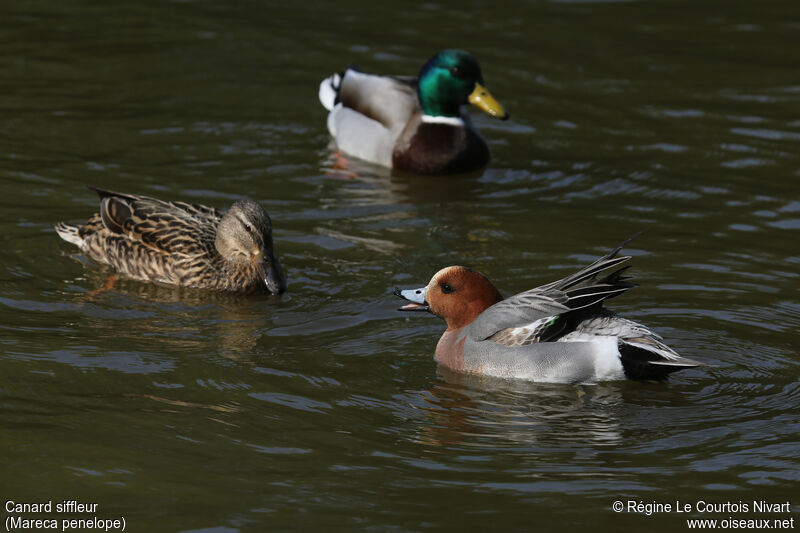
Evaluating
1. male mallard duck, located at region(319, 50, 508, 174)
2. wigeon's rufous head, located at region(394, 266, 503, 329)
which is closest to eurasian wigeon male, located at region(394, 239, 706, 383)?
wigeon's rufous head, located at region(394, 266, 503, 329)

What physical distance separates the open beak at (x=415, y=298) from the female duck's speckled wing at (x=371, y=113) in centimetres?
521

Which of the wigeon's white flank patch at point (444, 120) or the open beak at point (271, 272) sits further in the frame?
the wigeon's white flank patch at point (444, 120)

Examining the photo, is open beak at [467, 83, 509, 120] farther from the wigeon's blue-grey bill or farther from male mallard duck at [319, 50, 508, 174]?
the wigeon's blue-grey bill

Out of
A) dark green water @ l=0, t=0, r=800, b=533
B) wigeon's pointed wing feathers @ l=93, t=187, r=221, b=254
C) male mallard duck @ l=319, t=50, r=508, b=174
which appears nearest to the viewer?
dark green water @ l=0, t=0, r=800, b=533

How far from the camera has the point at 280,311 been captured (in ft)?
30.4

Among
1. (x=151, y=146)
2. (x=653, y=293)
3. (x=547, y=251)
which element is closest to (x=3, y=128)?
(x=151, y=146)

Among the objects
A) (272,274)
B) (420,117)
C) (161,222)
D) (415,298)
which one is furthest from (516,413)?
(420,117)

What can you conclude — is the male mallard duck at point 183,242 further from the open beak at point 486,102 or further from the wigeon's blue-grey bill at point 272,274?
the open beak at point 486,102

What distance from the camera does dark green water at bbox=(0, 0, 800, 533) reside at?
6.33 metres

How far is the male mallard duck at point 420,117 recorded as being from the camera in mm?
13258

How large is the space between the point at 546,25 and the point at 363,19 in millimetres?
2366

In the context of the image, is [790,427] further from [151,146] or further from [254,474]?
[151,146]

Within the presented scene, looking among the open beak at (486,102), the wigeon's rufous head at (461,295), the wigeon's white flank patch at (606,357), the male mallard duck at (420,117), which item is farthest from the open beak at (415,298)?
the open beak at (486,102)

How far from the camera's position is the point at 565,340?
787 centimetres
